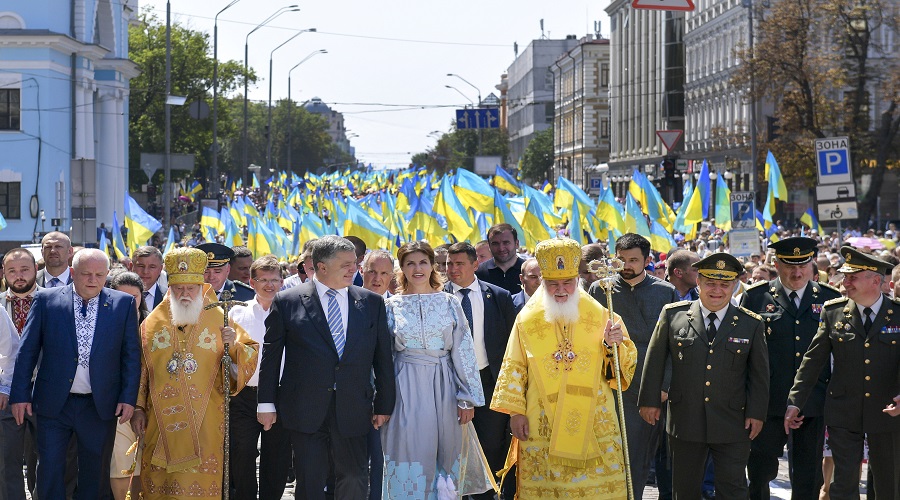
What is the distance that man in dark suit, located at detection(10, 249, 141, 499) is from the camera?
27.1ft

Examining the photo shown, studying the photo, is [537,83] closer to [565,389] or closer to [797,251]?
[797,251]

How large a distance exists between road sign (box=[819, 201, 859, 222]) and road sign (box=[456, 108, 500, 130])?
54616 millimetres

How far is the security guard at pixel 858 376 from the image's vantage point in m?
8.40

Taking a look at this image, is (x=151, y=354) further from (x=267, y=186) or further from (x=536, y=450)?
(x=267, y=186)

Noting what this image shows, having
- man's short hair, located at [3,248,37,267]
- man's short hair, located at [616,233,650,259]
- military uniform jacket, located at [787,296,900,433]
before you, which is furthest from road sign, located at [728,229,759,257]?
man's short hair, located at [3,248,37,267]

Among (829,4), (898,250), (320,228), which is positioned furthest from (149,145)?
(898,250)

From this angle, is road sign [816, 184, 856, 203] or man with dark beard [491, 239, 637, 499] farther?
road sign [816, 184, 856, 203]

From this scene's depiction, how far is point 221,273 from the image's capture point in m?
10.2

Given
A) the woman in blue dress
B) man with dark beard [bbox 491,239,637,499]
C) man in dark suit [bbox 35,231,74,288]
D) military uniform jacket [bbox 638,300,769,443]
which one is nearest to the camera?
man with dark beard [bbox 491,239,637,499]

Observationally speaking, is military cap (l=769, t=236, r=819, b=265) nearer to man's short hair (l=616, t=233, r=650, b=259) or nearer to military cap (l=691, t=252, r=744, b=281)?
man's short hair (l=616, t=233, r=650, b=259)

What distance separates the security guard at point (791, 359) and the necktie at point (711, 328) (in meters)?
0.96

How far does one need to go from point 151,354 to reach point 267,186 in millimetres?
77485

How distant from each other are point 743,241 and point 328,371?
15.9 m

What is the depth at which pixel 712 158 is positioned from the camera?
68.1m
